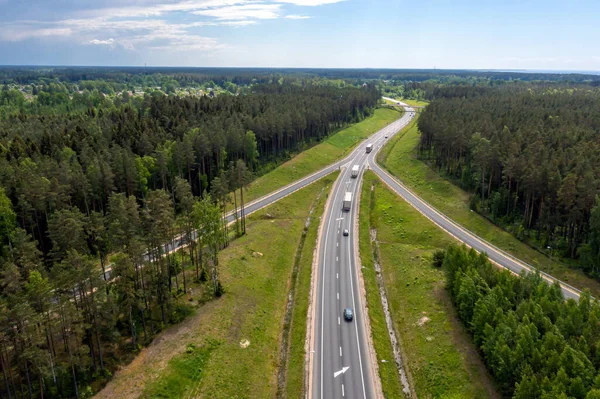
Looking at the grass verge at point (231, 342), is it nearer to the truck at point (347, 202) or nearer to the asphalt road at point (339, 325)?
the asphalt road at point (339, 325)

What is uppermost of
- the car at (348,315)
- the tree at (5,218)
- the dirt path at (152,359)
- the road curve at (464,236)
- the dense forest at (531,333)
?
the tree at (5,218)

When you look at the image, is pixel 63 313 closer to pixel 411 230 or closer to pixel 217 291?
pixel 217 291

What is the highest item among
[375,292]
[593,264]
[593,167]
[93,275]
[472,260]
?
[593,167]

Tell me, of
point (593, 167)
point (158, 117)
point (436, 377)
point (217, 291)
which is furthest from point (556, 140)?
point (158, 117)

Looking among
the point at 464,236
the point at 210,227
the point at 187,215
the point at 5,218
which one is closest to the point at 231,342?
the point at 210,227

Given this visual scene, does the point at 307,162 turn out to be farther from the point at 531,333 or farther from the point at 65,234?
the point at 531,333

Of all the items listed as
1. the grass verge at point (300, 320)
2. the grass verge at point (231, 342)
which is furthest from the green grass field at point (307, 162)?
the grass verge at point (231, 342)

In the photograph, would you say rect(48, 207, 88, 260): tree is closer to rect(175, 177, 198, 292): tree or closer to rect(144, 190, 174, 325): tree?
rect(144, 190, 174, 325): tree
